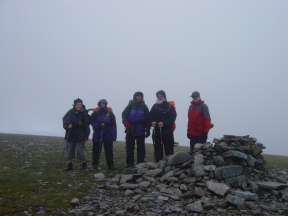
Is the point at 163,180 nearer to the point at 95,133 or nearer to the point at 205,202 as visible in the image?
the point at 205,202

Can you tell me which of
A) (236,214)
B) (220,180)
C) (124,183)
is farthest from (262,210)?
(124,183)

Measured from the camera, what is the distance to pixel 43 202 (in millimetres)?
12500

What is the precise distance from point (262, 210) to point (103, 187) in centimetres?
570

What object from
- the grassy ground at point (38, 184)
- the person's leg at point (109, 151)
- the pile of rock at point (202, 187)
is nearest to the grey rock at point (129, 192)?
the pile of rock at point (202, 187)

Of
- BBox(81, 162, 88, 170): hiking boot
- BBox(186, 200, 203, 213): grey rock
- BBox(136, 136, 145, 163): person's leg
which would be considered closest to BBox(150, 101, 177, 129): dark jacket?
BBox(136, 136, 145, 163): person's leg

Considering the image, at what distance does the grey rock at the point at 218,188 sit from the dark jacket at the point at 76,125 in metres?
6.87

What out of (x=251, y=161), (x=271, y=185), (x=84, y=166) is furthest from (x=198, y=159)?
(x=84, y=166)

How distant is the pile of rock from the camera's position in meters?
12.3

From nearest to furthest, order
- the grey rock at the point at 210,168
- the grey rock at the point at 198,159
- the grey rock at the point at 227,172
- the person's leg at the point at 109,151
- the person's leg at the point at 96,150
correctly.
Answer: the grey rock at the point at 227,172 → the grey rock at the point at 210,168 → the grey rock at the point at 198,159 → the person's leg at the point at 109,151 → the person's leg at the point at 96,150

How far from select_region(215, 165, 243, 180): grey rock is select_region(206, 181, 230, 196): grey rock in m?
1.00

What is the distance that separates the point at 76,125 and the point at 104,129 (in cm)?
129

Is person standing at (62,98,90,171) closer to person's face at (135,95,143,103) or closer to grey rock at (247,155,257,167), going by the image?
person's face at (135,95,143,103)

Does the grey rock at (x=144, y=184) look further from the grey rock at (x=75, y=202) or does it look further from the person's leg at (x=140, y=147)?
the person's leg at (x=140, y=147)

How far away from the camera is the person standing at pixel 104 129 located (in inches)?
721
